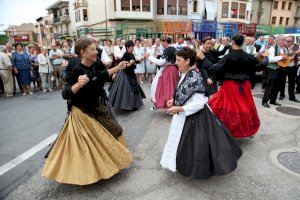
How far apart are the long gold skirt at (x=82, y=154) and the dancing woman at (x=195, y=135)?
86 cm

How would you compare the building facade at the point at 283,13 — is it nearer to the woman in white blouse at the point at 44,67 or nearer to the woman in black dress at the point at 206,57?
the woman in white blouse at the point at 44,67

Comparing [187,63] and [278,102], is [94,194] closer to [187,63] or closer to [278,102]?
[187,63]

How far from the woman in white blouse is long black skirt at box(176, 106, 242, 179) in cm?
840

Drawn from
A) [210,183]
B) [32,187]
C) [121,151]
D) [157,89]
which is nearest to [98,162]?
[121,151]

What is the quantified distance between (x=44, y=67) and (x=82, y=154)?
7.99m

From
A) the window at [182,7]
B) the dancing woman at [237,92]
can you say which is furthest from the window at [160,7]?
the dancing woman at [237,92]

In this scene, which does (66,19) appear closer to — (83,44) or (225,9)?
(225,9)

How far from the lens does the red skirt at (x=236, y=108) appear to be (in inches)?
176

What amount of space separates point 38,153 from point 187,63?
10.2 ft

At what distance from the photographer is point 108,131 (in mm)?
3723

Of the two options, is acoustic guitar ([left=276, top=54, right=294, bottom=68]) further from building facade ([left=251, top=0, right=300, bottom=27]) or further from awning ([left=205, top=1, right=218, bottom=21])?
building facade ([left=251, top=0, right=300, bottom=27])

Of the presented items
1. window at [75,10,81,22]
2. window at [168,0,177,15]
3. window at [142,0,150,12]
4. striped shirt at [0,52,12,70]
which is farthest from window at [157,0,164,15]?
striped shirt at [0,52,12,70]

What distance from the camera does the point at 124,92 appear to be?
22.2ft

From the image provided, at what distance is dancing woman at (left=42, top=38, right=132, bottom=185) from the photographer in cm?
324
